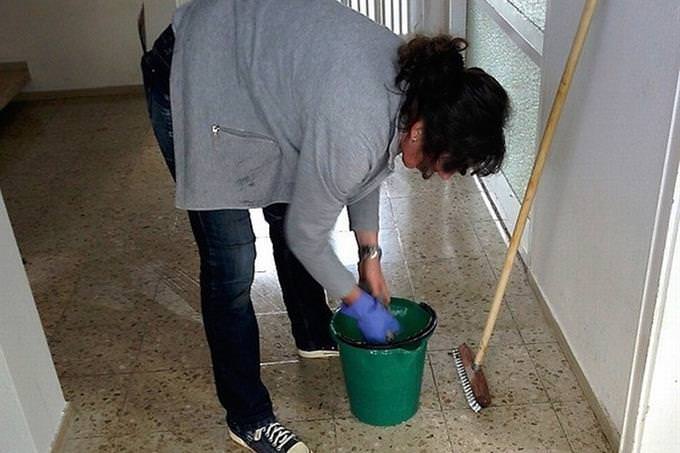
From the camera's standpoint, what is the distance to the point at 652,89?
1322 millimetres

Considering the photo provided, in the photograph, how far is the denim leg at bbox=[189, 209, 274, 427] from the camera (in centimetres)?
142

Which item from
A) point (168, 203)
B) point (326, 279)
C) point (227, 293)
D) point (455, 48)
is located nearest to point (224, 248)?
point (227, 293)

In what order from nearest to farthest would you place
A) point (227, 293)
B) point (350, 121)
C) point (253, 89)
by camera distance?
point (350, 121)
point (253, 89)
point (227, 293)

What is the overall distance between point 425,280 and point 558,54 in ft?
2.50

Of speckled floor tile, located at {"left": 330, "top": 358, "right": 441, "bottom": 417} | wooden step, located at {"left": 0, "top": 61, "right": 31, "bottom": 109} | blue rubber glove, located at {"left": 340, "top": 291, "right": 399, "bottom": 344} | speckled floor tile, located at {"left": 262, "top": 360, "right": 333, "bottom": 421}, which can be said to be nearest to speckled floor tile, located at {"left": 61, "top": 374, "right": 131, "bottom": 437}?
speckled floor tile, located at {"left": 262, "top": 360, "right": 333, "bottom": 421}

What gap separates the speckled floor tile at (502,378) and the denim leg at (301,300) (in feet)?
0.97

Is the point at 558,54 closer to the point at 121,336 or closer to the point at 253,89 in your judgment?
the point at 253,89

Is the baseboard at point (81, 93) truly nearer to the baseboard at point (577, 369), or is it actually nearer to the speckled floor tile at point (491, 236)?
the speckled floor tile at point (491, 236)

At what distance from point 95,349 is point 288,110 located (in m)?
1.08

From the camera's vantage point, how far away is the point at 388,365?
155 centimetres

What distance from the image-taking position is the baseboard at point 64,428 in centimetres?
165

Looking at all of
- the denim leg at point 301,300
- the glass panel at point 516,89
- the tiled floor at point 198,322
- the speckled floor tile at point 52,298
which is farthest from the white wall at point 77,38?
the denim leg at point 301,300

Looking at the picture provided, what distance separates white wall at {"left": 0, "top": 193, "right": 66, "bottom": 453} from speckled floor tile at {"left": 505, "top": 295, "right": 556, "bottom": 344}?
117cm

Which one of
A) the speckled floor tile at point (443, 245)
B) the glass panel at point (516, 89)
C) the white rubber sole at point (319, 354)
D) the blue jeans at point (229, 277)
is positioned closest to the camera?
the blue jeans at point (229, 277)
